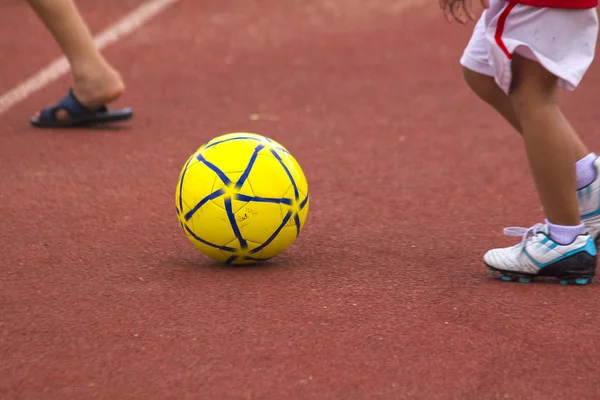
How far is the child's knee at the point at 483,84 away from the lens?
170 inches

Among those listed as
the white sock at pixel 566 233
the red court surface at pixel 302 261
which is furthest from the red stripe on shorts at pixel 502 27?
the red court surface at pixel 302 261

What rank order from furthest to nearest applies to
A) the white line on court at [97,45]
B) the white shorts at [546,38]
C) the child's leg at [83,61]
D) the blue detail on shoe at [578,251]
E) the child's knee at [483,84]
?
the white line on court at [97,45] < the child's leg at [83,61] < the child's knee at [483,84] < the blue detail on shoe at [578,251] < the white shorts at [546,38]

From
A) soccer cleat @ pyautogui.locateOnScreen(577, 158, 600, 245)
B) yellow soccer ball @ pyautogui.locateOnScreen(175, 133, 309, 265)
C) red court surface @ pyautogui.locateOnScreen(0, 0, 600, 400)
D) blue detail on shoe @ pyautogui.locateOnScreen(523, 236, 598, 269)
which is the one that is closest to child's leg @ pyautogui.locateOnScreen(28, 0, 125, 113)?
red court surface @ pyautogui.locateOnScreen(0, 0, 600, 400)

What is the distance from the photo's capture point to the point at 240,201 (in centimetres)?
421

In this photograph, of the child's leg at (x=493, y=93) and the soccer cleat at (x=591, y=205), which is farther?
the soccer cleat at (x=591, y=205)

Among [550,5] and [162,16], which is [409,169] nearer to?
[550,5]

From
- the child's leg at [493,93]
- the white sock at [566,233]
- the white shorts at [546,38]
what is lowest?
the white sock at [566,233]

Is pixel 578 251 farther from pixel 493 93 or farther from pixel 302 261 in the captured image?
pixel 302 261

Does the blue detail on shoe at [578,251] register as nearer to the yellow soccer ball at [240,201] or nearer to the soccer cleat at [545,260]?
the soccer cleat at [545,260]

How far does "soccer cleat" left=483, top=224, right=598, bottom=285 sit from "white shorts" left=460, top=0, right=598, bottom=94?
2.02 feet

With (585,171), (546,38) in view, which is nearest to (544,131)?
(546,38)

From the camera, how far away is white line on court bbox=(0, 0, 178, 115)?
318 inches

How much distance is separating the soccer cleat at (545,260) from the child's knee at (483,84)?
57 cm

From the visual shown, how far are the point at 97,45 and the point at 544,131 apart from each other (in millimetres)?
6780
